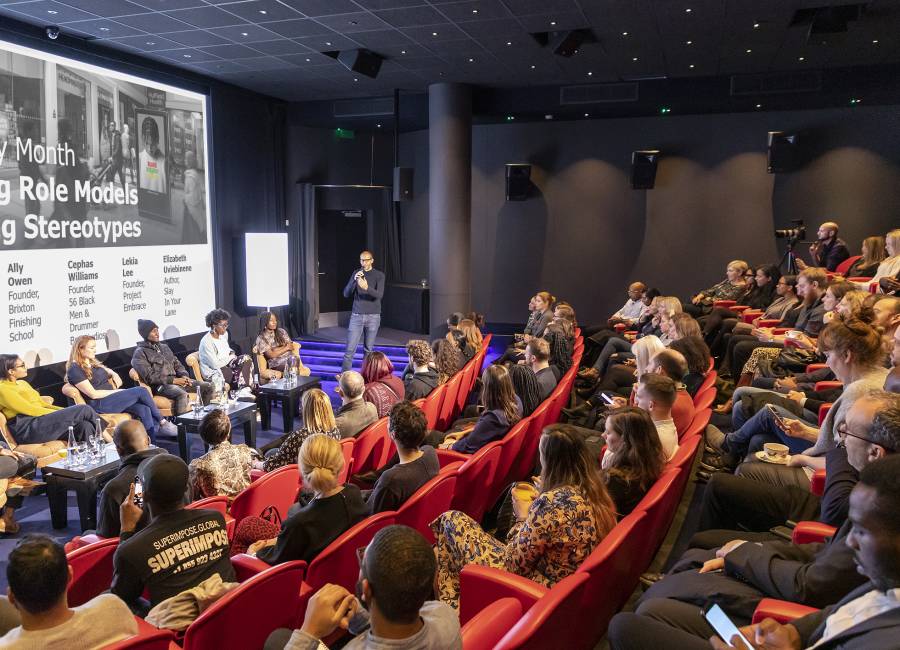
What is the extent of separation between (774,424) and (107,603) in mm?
3404

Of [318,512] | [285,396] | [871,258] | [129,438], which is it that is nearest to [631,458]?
[318,512]

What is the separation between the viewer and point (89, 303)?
→ 714 cm

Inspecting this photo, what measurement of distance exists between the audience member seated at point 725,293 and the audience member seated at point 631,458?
205 inches

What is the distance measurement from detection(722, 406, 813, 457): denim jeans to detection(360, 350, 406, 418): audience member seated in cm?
239

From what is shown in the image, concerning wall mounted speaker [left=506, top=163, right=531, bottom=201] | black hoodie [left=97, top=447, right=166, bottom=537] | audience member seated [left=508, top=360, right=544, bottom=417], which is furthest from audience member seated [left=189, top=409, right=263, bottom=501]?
wall mounted speaker [left=506, top=163, right=531, bottom=201]

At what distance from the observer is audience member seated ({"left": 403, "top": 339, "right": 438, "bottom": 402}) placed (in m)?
5.37

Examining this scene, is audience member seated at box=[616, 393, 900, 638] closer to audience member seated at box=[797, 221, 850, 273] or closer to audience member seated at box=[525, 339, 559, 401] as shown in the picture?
audience member seated at box=[525, 339, 559, 401]

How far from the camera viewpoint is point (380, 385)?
5.14m

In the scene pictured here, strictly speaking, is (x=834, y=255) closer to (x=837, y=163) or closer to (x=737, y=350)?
(x=837, y=163)

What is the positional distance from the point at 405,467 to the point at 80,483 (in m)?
2.56

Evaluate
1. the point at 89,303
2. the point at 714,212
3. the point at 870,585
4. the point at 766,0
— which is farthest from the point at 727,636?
the point at 714,212

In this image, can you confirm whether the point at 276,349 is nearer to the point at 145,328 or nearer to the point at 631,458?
the point at 145,328

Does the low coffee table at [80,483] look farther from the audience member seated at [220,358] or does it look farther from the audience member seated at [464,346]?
the audience member seated at [464,346]

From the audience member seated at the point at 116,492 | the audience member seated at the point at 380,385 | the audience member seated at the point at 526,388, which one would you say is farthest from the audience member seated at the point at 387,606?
the audience member seated at the point at 380,385
